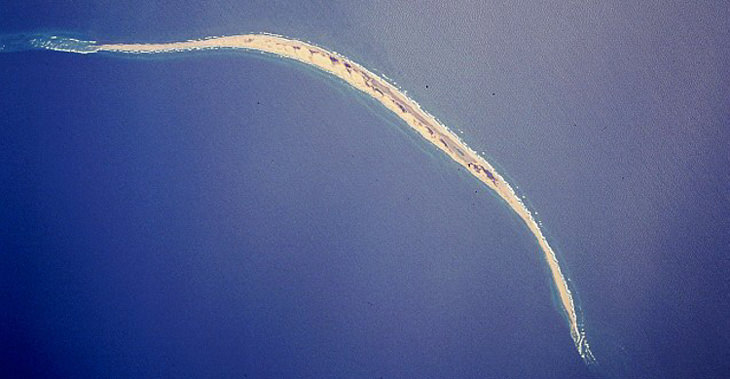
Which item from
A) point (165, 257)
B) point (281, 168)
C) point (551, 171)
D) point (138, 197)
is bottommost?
point (165, 257)

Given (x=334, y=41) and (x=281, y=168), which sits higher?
(x=334, y=41)

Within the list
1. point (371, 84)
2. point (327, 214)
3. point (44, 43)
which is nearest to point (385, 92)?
point (371, 84)

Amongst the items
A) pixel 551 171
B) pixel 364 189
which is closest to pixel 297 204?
pixel 364 189

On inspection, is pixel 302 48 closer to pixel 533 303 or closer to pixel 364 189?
pixel 364 189

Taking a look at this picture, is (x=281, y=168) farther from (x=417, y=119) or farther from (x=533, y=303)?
(x=533, y=303)
